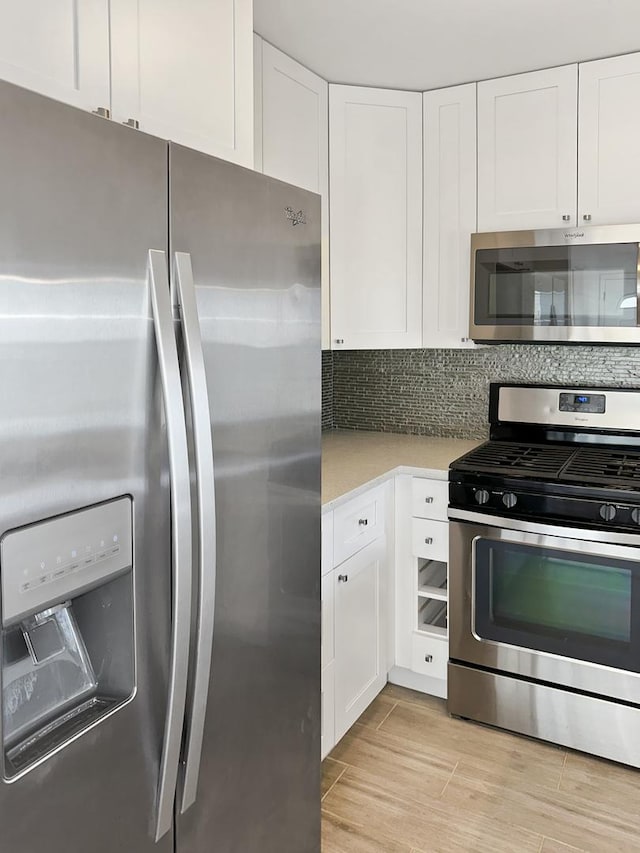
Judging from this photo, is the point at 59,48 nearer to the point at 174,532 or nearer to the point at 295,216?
the point at 295,216

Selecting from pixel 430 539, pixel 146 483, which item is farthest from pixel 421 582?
pixel 146 483

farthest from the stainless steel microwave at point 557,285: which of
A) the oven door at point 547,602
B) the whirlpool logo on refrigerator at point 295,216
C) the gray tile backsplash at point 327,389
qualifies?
the whirlpool logo on refrigerator at point 295,216

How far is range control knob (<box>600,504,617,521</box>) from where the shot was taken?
2188 millimetres

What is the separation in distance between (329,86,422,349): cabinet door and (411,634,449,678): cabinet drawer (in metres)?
1.17

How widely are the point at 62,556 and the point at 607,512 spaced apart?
1.79 meters

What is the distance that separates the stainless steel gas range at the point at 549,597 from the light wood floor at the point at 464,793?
92 mm

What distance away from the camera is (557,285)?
2.54 meters

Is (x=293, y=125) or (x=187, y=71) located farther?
(x=293, y=125)

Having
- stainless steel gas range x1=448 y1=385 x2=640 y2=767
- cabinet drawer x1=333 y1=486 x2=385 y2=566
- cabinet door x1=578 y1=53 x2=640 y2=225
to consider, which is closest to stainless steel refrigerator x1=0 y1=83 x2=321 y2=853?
cabinet drawer x1=333 y1=486 x2=385 y2=566

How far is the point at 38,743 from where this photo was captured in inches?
37.3

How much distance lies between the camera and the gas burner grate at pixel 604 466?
7.45 ft

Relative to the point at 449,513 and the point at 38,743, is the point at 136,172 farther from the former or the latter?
the point at 449,513

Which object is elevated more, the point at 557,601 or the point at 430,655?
the point at 557,601

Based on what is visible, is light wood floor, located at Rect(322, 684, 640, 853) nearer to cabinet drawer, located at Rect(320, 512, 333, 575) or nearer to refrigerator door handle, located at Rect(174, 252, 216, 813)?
cabinet drawer, located at Rect(320, 512, 333, 575)
